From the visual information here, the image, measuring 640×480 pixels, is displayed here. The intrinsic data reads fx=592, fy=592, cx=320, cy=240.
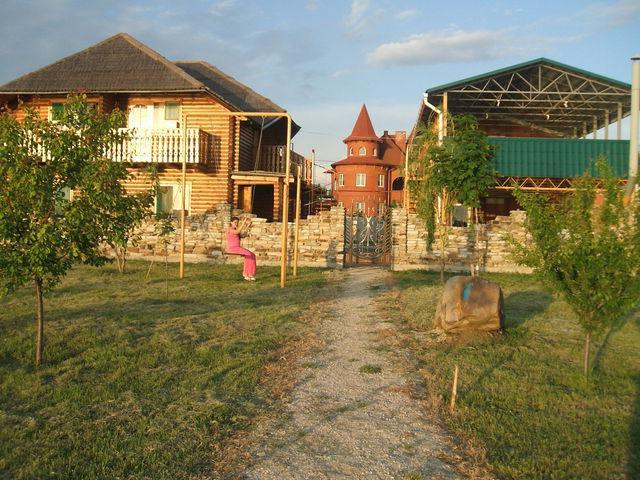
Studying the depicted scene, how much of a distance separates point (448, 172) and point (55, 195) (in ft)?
35.3

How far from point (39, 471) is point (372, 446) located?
2687 mm

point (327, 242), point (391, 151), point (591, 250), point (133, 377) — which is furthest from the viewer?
point (391, 151)

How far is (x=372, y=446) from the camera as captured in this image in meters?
5.17

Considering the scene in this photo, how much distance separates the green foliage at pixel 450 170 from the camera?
52.1 feet

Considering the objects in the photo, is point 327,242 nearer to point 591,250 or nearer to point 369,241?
point 369,241

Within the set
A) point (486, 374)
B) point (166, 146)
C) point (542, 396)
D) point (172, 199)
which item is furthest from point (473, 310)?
point (172, 199)

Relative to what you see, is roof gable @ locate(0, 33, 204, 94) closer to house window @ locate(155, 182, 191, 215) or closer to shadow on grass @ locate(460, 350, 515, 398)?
house window @ locate(155, 182, 191, 215)

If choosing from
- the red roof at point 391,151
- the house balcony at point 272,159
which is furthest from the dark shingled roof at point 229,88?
the red roof at point 391,151

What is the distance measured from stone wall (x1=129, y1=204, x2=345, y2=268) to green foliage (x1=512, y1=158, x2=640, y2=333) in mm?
12016

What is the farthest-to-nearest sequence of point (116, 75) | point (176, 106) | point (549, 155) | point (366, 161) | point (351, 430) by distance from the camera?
1. point (366, 161)
2. point (549, 155)
3. point (176, 106)
4. point (116, 75)
5. point (351, 430)

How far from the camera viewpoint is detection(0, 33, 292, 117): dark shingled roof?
22.5 meters

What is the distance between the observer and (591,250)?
718 cm

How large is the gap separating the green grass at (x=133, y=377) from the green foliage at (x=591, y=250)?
3.93 m

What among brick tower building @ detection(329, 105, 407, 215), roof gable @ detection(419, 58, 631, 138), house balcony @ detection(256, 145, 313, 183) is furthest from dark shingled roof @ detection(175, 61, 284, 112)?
brick tower building @ detection(329, 105, 407, 215)
